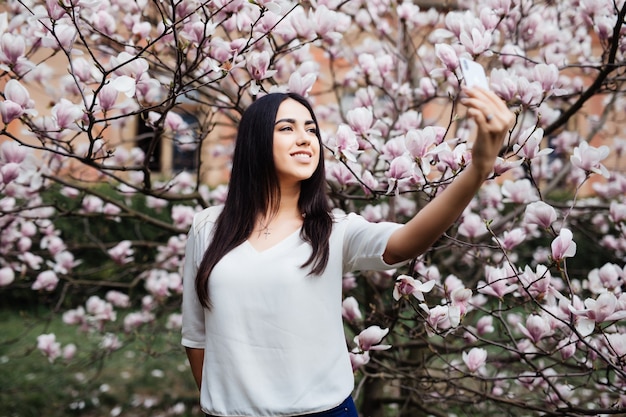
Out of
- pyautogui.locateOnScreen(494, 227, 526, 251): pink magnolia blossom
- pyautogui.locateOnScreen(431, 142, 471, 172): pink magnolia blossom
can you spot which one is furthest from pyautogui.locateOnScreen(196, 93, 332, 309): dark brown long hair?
pyautogui.locateOnScreen(494, 227, 526, 251): pink magnolia blossom

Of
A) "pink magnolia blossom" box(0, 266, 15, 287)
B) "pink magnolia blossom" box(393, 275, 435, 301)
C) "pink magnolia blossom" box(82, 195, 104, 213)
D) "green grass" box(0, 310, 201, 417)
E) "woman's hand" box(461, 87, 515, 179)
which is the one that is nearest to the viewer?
"woman's hand" box(461, 87, 515, 179)

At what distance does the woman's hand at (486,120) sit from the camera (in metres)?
1.04

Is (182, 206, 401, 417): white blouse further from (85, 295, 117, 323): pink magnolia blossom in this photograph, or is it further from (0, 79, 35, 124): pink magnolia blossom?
(85, 295, 117, 323): pink magnolia blossom

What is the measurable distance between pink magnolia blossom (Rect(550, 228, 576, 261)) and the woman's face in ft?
2.04

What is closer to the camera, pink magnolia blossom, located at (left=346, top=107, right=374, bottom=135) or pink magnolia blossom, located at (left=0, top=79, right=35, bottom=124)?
pink magnolia blossom, located at (left=0, top=79, right=35, bottom=124)

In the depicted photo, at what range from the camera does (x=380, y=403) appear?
2740 mm

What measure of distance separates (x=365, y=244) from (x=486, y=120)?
0.44m

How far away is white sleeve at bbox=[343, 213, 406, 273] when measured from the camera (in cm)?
130

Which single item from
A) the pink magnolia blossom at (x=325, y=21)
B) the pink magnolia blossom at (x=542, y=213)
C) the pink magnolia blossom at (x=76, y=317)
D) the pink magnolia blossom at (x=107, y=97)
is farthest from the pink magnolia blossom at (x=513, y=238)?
the pink magnolia blossom at (x=76, y=317)

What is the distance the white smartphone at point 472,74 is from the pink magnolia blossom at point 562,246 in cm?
51

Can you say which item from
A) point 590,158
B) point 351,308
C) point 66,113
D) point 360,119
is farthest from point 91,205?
point 590,158

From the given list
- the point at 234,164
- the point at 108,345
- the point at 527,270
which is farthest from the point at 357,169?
the point at 108,345

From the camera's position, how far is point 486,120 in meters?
1.04

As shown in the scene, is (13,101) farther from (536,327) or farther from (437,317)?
(536,327)
